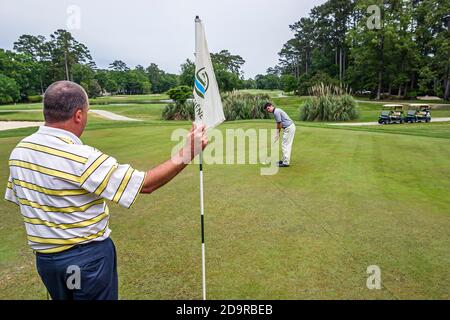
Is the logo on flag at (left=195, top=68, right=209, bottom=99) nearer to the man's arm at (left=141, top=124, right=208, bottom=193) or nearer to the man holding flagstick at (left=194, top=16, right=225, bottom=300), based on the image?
the man holding flagstick at (left=194, top=16, right=225, bottom=300)

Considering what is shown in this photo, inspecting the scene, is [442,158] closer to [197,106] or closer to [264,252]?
[264,252]

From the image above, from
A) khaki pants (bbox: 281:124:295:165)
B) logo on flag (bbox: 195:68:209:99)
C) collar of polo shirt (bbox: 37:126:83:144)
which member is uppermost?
logo on flag (bbox: 195:68:209:99)

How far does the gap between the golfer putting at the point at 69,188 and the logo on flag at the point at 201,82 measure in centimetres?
103

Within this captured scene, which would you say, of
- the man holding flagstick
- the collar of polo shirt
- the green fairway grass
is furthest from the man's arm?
the green fairway grass

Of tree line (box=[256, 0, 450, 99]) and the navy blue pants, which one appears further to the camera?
tree line (box=[256, 0, 450, 99])

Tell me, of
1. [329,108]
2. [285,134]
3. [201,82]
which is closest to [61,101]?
[201,82]

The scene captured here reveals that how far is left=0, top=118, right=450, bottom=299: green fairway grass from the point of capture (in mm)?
2988

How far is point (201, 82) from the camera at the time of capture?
9.38ft

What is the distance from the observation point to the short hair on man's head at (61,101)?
1.83m

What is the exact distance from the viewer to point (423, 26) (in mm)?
42812

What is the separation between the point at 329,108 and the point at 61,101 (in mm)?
22708

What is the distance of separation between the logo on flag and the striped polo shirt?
1.25 meters

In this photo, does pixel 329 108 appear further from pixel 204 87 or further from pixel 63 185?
pixel 63 185

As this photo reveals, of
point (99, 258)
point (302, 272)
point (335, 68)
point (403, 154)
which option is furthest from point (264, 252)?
point (335, 68)
